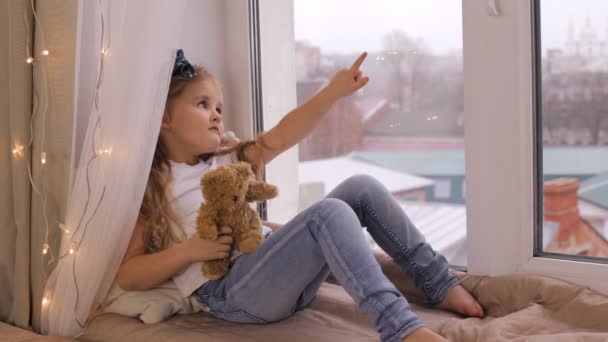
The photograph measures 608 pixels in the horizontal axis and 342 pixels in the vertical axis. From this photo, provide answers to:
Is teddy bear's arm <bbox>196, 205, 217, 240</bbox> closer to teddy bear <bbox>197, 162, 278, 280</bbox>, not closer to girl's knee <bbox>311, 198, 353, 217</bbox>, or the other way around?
teddy bear <bbox>197, 162, 278, 280</bbox>

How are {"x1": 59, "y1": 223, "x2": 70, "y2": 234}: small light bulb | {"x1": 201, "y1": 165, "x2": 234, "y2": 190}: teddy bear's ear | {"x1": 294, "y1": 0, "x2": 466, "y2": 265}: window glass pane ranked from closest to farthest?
1. {"x1": 201, "y1": 165, "x2": 234, "y2": 190}: teddy bear's ear
2. {"x1": 59, "y1": 223, "x2": 70, "y2": 234}: small light bulb
3. {"x1": 294, "y1": 0, "x2": 466, "y2": 265}: window glass pane

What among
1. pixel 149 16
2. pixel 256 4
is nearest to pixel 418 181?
pixel 256 4

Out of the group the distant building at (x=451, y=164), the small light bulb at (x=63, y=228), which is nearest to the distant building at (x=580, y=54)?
the distant building at (x=451, y=164)

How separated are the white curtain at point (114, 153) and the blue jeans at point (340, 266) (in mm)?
223

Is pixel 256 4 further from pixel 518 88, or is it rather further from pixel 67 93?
pixel 518 88

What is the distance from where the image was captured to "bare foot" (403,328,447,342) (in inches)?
44.3

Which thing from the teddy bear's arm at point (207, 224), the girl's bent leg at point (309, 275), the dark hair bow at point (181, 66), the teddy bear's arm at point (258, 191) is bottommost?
the girl's bent leg at point (309, 275)

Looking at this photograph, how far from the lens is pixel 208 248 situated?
4.27ft

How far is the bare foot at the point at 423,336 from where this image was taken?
1.12 meters

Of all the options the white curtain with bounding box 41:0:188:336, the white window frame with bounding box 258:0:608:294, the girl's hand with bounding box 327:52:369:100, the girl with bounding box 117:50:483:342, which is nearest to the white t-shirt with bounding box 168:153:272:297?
the girl with bounding box 117:50:483:342

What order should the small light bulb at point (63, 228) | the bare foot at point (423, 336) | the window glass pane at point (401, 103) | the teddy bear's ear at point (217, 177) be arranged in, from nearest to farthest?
the bare foot at point (423, 336), the teddy bear's ear at point (217, 177), the small light bulb at point (63, 228), the window glass pane at point (401, 103)

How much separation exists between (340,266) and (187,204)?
0.40m

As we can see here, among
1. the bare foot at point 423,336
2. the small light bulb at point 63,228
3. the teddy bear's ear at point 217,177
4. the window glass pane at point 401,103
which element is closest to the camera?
the bare foot at point 423,336

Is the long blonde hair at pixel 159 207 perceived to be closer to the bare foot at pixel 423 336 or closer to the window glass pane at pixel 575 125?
the bare foot at pixel 423 336
